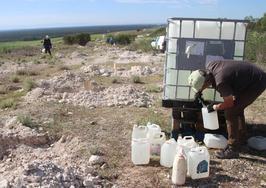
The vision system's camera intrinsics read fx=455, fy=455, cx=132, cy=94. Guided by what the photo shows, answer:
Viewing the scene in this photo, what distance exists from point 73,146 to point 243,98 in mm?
2664

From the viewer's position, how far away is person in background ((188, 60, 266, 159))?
5945 mm

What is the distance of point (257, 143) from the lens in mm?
6730

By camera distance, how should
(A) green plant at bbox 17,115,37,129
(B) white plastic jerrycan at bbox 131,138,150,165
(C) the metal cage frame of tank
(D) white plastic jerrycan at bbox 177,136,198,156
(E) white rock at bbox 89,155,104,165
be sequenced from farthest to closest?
(A) green plant at bbox 17,115,37,129, (C) the metal cage frame of tank, (E) white rock at bbox 89,155,104,165, (B) white plastic jerrycan at bbox 131,138,150,165, (D) white plastic jerrycan at bbox 177,136,198,156

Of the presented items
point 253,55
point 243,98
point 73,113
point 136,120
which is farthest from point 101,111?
point 253,55

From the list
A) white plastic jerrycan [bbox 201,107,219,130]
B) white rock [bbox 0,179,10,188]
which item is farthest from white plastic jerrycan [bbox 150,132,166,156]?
white rock [bbox 0,179,10,188]

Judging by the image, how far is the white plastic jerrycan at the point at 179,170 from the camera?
5.29 m

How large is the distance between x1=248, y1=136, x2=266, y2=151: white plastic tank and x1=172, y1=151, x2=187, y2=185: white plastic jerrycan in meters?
1.82

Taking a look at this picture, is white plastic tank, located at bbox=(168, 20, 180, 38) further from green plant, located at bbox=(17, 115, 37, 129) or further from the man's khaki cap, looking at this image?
green plant, located at bbox=(17, 115, 37, 129)

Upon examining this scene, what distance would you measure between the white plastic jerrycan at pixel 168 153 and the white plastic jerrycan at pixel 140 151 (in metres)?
0.21

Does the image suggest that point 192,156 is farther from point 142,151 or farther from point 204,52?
point 204,52

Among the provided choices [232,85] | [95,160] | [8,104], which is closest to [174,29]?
[232,85]

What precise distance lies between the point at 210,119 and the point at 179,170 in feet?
4.32

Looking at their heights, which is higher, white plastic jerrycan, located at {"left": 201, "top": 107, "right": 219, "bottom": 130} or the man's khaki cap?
the man's khaki cap

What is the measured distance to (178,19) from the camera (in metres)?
6.82
